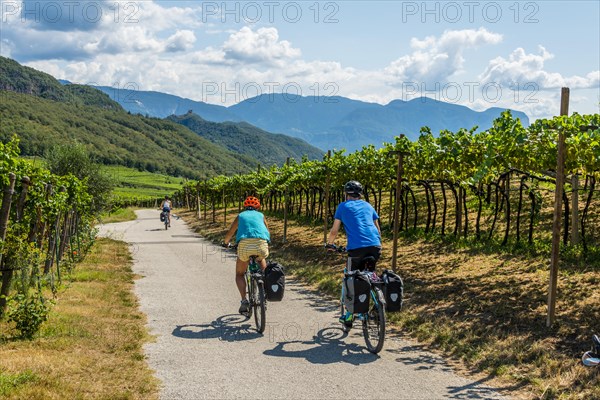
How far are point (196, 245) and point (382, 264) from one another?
11.7 meters

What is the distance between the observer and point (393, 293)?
7348 mm

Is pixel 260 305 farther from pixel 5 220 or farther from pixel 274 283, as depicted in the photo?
pixel 5 220

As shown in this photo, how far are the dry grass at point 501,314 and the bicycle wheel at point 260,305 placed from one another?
227 centimetres

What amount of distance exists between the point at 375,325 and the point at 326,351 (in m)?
0.74

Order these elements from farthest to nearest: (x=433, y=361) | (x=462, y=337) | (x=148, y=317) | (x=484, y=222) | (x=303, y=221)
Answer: (x=303, y=221)
(x=484, y=222)
(x=148, y=317)
(x=462, y=337)
(x=433, y=361)

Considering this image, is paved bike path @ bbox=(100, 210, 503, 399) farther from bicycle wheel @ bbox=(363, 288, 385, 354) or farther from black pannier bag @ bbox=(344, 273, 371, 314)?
black pannier bag @ bbox=(344, 273, 371, 314)

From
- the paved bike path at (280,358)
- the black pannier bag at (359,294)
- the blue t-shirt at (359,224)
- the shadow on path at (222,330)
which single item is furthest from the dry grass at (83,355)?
the blue t-shirt at (359,224)

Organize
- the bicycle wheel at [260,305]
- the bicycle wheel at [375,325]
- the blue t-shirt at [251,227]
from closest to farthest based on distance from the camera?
the bicycle wheel at [375,325] → the bicycle wheel at [260,305] → the blue t-shirt at [251,227]

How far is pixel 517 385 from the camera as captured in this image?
6.06 m

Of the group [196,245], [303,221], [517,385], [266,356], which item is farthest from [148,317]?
[303,221]

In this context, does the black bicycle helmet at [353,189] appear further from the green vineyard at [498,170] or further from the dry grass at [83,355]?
the dry grass at [83,355]

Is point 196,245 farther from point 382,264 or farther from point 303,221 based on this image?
point 382,264

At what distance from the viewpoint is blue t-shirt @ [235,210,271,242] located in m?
8.75

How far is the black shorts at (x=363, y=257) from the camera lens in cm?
763
